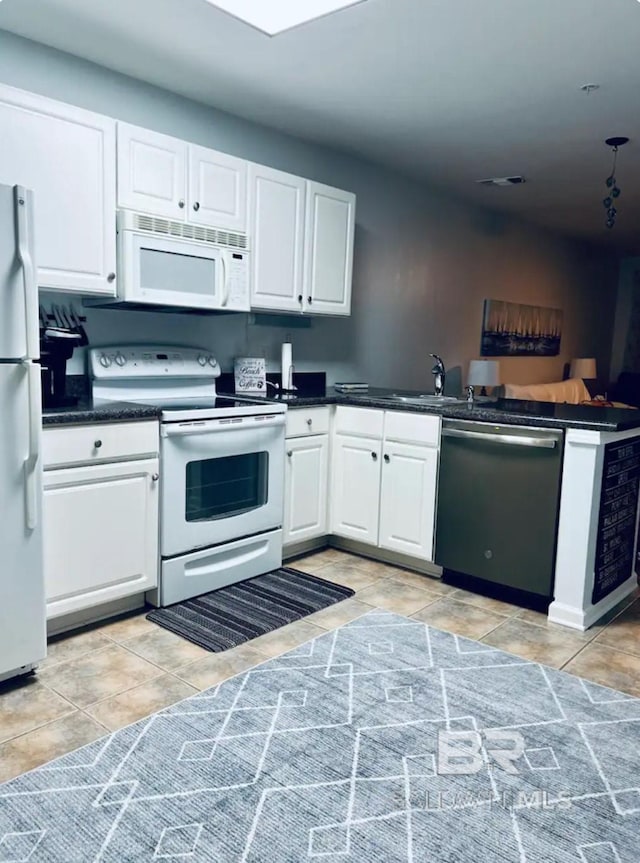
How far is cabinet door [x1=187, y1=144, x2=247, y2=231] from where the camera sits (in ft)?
9.90

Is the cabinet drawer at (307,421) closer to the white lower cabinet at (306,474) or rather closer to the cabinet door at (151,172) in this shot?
the white lower cabinet at (306,474)

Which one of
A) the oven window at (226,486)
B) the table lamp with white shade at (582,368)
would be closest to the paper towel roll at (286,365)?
the oven window at (226,486)

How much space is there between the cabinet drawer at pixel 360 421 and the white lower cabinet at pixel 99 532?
1.22m

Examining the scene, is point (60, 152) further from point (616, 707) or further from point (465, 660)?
point (616, 707)

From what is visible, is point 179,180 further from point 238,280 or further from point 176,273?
point 238,280

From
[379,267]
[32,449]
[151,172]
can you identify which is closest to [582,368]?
[379,267]

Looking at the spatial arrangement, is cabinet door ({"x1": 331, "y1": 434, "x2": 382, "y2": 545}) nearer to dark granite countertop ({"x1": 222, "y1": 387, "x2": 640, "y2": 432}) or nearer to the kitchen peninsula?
dark granite countertop ({"x1": 222, "y1": 387, "x2": 640, "y2": 432})

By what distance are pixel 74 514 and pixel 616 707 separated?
202 centimetres

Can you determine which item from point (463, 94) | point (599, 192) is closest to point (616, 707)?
point (463, 94)

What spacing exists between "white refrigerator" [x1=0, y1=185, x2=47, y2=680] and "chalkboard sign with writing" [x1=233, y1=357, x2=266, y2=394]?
1.62 metres

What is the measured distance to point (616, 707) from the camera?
2.16m

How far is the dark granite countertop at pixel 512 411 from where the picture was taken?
2723 mm

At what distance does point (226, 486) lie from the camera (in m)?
3.02

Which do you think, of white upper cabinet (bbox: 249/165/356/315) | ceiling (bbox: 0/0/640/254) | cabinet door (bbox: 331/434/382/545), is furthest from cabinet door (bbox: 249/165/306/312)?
cabinet door (bbox: 331/434/382/545)
